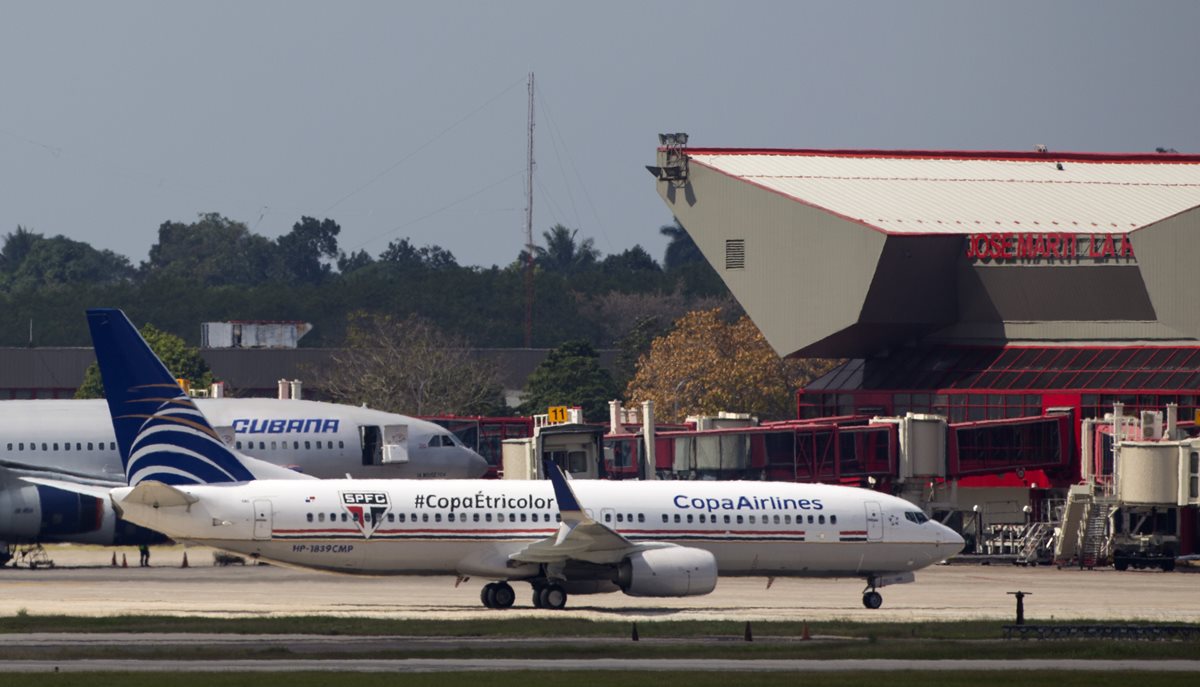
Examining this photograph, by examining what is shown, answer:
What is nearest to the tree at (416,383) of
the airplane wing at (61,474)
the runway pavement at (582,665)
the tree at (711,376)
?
the tree at (711,376)

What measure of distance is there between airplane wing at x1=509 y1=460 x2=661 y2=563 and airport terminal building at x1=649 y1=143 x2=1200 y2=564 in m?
26.3

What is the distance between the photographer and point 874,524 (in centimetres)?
5184

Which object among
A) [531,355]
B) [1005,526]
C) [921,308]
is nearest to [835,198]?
[921,308]

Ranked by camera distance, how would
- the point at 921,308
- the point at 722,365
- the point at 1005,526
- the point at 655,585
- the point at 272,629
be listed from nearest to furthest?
the point at 272,629, the point at 655,585, the point at 1005,526, the point at 921,308, the point at 722,365

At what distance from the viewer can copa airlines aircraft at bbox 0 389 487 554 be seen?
202 feet

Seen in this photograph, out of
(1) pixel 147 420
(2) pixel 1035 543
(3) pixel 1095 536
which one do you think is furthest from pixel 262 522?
(3) pixel 1095 536

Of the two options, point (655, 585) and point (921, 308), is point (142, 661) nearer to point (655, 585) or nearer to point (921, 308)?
point (655, 585)

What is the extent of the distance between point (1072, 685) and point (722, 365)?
82.5 meters

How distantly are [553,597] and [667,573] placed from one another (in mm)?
3205

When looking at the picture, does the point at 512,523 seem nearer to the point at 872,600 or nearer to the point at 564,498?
the point at 564,498

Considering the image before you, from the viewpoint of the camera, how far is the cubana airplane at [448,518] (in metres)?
47.2

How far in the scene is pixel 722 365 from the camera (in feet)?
382

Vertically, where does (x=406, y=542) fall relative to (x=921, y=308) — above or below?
below

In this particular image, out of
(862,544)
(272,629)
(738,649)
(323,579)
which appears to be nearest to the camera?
(738,649)
